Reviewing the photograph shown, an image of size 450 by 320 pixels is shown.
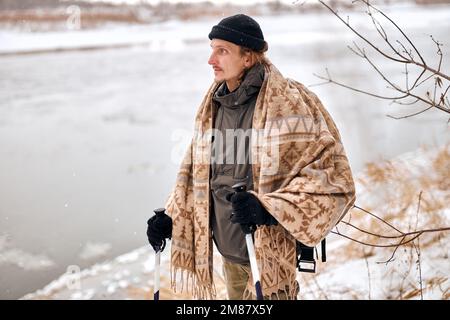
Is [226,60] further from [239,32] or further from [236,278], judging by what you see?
[236,278]

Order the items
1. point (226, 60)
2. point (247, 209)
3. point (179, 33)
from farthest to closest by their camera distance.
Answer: point (179, 33)
point (226, 60)
point (247, 209)

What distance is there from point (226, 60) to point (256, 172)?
461 mm

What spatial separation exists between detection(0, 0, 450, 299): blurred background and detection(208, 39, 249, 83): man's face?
0.36 m

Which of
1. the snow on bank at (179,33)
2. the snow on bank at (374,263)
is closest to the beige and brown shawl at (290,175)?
the snow on bank at (374,263)

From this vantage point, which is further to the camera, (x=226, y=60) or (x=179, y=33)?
(x=179, y=33)

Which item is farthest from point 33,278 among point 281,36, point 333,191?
point 281,36

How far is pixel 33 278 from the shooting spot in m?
3.94

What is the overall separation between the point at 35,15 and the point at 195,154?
26.5ft

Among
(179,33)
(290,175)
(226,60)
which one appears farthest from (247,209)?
(179,33)

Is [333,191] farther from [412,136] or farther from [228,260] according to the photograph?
[412,136]

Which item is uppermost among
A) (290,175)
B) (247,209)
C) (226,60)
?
(226,60)

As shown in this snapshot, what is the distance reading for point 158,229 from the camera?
2.00 meters

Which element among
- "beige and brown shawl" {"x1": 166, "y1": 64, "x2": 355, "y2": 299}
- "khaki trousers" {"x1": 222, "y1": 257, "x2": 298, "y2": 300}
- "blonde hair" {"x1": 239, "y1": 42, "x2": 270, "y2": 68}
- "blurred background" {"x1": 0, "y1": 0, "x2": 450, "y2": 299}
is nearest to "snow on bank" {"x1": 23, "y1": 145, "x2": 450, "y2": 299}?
"blurred background" {"x1": 0, "y1": 0, "x2": 450, "y2": 299}

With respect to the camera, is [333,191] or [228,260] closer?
[333,191]
